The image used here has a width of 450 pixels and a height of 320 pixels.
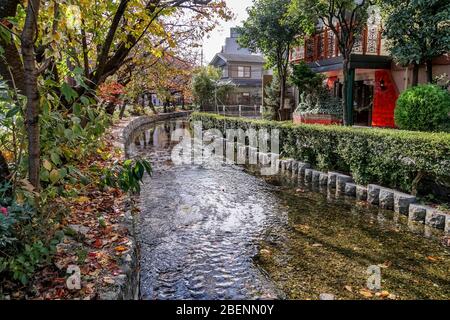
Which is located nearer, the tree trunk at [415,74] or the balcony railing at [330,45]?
the tree trunk at [415,74]

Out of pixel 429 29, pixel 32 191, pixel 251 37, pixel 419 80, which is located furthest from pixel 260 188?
pixel 251 37

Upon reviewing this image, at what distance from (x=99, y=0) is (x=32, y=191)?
555 cm

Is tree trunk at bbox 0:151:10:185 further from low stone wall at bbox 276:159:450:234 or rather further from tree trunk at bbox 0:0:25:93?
low stone wall at bbox 276:159:450:234

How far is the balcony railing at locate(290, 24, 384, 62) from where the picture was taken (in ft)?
50.8

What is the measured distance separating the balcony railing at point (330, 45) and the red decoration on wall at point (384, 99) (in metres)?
1.32

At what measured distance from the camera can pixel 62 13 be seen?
3.99 meters

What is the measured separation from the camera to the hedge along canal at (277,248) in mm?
4383

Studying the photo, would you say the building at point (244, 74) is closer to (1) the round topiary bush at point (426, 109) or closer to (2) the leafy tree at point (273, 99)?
(2) the leafy tree at point (273, 99)

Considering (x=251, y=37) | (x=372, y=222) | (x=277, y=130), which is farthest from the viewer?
(x=251, y=37)

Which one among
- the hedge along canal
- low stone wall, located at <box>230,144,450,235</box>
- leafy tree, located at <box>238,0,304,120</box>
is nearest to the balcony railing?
leafy tree, located at <box>238,0,304,120</box>

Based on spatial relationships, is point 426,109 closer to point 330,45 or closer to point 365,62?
point 365,62

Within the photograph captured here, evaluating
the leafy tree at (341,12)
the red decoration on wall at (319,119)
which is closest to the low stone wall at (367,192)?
the leafy tree at (341,12)

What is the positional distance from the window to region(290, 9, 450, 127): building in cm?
2757
